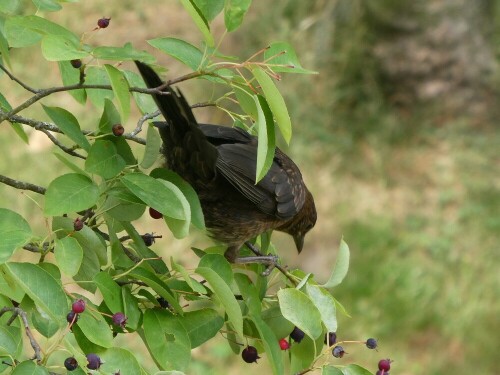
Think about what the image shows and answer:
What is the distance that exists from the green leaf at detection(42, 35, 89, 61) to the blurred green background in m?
4.70

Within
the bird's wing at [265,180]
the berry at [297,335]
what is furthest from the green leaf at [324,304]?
the bird's wing at [265,180]

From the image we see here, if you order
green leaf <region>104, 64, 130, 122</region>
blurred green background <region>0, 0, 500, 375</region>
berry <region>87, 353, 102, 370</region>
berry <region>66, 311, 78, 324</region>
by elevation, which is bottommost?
berry <region>87, 353, 102, 370</region>

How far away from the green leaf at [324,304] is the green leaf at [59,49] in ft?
2.07

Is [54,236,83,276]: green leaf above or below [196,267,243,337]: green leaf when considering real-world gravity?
below

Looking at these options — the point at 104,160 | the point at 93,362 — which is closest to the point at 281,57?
the point at 104,160

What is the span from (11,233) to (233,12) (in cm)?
58

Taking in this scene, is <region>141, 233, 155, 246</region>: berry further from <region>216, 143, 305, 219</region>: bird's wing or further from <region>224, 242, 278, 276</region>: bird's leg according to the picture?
<region>216, 143, 305, 219</region>: bird's wing

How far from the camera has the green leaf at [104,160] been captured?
1.71 metres

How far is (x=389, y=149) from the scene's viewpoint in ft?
26.9

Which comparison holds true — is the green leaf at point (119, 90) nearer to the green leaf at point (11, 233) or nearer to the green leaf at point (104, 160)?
the green leaf at point (104, 160)

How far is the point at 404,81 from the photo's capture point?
27.7ft

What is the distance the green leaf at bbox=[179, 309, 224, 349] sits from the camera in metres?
1.83

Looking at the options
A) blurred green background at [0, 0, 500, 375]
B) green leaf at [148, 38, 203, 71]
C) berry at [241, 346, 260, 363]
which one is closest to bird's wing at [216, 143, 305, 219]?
berry at [241, 346, 260, 363]

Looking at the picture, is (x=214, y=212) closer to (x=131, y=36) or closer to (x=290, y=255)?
(x=290, y=255)
